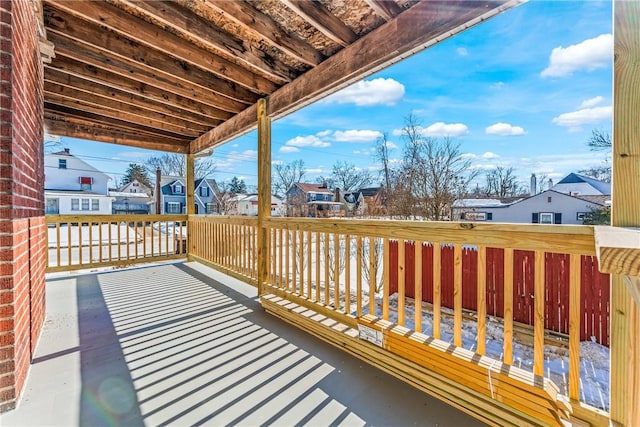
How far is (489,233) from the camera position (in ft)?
4.90

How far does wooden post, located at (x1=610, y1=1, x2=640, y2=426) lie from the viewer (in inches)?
42.5

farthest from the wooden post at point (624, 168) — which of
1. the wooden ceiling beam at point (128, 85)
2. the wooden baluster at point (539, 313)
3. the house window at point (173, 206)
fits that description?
the house window at point (173, 206)

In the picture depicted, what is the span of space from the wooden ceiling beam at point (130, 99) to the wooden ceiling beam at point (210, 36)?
1.58 m

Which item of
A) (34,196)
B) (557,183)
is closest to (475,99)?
(557,183)

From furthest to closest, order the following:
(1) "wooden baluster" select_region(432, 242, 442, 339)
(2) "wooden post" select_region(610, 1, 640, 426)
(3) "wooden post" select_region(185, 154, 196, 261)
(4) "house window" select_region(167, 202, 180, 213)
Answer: (4) "house window" select_region(167, 202, 180, 213)
(3) "wooden post" select_region(185, 154, 196, 261)
(1) "wooden baluster" select_region(432, 242, 442, 339)
(2) "wooden post" select_region(610, 1, 640, 426)

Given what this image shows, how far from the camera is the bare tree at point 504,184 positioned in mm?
12664

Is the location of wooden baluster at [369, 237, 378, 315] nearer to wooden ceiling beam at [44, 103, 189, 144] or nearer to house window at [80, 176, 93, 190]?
wooden ceiling beam at [44, 103, 189, 144]

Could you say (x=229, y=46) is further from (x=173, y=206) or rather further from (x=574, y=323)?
(x=173, y=206)

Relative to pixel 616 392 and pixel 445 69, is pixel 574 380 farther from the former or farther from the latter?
pixel 445 69

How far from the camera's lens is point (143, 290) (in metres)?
3.61

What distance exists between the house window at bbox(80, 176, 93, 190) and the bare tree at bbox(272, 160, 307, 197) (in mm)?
12693

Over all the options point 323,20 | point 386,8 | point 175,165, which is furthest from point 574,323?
point 175,165

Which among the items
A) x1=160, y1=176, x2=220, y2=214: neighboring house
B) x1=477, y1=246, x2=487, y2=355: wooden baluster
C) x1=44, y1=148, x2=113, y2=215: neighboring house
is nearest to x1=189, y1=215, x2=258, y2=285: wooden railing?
x1=477, y1=246, x2=487, y2=355: wooden baluster

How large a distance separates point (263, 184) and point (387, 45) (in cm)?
199
